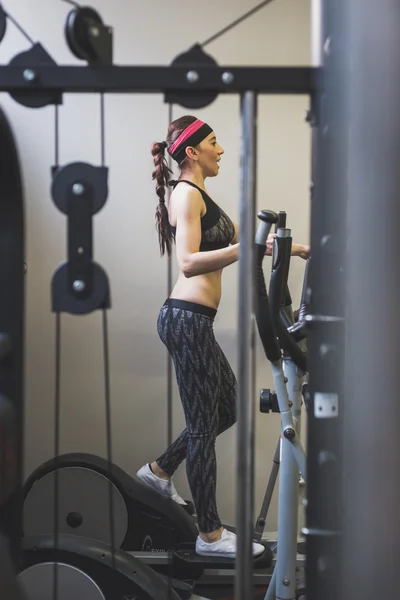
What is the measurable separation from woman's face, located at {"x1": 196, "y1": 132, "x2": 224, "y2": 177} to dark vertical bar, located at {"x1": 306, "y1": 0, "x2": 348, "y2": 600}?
1.35 metres

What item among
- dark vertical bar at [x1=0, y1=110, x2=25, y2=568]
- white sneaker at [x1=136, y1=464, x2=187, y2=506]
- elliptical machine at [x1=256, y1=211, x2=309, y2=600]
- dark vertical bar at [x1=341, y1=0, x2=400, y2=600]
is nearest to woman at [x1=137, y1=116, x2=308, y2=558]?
white sneaker at [x1=136, y1=464, x2=187, y2=506]

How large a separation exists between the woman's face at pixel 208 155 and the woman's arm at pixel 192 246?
170 mm

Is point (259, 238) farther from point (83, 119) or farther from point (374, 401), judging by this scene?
point (83, 119)

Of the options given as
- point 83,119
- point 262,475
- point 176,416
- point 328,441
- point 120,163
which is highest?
point 83,119

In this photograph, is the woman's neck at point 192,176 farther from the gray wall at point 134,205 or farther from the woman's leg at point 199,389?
the gray wall at point 134,205

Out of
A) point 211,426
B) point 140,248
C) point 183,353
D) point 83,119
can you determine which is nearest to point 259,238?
point 183,353

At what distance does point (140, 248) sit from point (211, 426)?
43.2 inches

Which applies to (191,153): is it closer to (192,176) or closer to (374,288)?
(192,176)

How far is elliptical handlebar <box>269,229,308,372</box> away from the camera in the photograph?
1.53 metres

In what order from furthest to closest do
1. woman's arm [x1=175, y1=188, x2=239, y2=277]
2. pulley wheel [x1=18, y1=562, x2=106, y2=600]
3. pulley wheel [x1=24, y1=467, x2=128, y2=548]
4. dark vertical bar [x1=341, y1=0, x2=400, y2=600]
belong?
pulley wheel [x1=24, y1=467, x2=128, y2=548] → woman's arm [x1=175, y1=188, x2=239, y2=277] → pulley wheel [x1=18, y1=562, x2=106, y2=600] → dark vertical bar [x1=341, y1=0, x2=400, y2=600]

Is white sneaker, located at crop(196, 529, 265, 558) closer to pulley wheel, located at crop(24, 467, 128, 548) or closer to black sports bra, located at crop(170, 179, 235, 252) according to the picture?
pulley wheel, located at crop(24, 467, 128, 548)

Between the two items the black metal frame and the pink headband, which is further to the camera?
the pink headband

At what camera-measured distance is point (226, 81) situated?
2.80 ft

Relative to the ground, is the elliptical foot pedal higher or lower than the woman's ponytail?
lower
